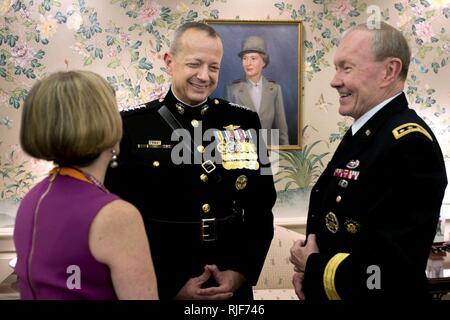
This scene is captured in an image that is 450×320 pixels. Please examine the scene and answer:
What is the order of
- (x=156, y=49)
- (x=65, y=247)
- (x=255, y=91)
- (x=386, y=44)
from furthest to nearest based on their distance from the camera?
(x=255, y=91), (x=156, y=49), (x=386, y=44), (x=65, y=247)

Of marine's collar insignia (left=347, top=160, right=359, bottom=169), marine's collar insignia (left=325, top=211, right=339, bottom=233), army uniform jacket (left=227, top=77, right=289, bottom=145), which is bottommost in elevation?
marine's collar insignia (left=325, top=211, right=339, bottom=233)

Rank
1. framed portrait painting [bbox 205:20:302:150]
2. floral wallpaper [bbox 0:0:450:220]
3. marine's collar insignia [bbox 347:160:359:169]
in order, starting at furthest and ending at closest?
framed portrait painting [bbox 205:20:302:150] → floral wallpaper [bbox 0:0:450:220] → marine's collar insignia [bbox 347:160:359:169]

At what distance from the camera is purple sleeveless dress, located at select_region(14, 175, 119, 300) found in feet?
3.11

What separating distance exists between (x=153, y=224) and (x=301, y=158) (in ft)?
6.18

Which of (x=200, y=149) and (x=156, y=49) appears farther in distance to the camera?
(x=156, y=49)

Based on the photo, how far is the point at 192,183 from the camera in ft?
5.61

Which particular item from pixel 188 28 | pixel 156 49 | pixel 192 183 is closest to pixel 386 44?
pixel 188 28

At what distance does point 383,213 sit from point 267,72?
2.11 m

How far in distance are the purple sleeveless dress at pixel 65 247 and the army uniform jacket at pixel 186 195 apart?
686 millimetres

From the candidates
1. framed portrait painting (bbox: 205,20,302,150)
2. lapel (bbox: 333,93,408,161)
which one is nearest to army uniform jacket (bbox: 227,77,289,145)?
framed portrait painting (bbox: 205,20,302,150)

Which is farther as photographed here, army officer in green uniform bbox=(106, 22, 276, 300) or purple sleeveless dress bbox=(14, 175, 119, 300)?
army officer in green uniform bbox=(106, 22, 276, 300)

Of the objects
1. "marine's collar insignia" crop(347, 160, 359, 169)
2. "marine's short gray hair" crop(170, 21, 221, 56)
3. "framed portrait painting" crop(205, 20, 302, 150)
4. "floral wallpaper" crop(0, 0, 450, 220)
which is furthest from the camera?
"framed portrait painting" crop(205, 20, 302, 150)

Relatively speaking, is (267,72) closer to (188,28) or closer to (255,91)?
(255,91)

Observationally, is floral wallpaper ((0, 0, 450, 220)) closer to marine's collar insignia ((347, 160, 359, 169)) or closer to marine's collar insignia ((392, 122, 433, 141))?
marine's collar insignia ((347, 160, 359, 169))
